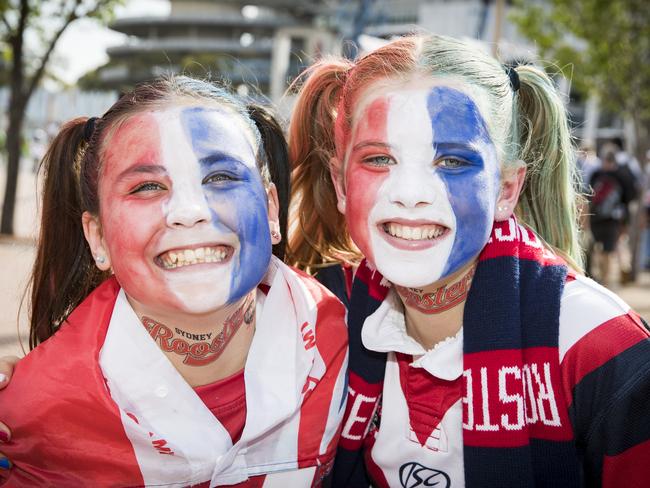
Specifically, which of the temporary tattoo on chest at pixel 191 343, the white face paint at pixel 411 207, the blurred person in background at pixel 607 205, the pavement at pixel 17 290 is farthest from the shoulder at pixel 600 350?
the blurred person in background at pixel 607 205

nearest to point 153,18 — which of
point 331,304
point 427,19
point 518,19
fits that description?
point 427,19

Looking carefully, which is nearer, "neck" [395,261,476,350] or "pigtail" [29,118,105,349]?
"neck" [395,261,476,350]

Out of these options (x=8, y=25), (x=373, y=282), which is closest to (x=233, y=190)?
(x=373, y=282)

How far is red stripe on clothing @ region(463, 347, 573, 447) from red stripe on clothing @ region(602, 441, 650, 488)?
0.14 meters

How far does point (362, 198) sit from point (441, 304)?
44 cm

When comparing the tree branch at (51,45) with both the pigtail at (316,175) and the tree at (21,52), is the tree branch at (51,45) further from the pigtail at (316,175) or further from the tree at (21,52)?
the pigtail at (316,175)

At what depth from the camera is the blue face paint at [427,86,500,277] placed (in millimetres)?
2311

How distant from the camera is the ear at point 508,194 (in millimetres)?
2486

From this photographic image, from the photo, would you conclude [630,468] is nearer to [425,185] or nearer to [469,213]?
[469,213]

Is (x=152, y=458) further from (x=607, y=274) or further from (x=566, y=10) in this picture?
(x=566, y=10)

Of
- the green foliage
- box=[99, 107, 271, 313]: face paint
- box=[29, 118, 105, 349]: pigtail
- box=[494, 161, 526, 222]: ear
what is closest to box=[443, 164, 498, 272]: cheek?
box=[494, 161, 526, 222]: ear

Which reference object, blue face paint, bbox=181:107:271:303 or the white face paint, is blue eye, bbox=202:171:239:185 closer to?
blue face paint, bbox=181:107:271:303

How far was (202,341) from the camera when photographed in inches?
94.7

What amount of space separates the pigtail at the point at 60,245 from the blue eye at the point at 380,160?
3.22ft
